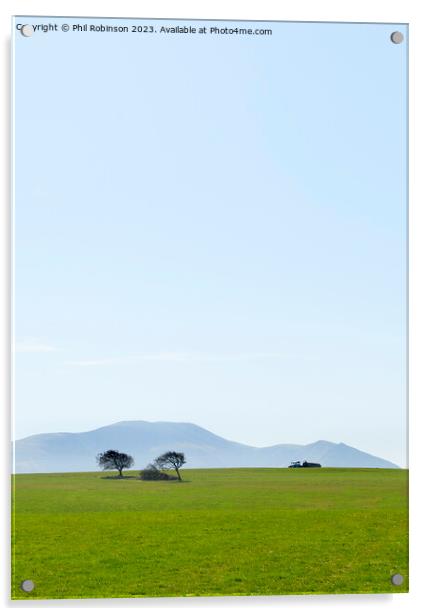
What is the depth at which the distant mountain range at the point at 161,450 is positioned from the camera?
546cm

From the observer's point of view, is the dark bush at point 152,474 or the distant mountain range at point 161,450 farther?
the dark bush at point 152,474

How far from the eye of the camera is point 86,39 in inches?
223

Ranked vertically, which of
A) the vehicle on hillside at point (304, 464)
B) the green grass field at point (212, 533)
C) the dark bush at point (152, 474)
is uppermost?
the vehicle on hillside at point (304, 464)

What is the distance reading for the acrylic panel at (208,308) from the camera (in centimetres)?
551

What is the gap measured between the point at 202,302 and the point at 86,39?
2.04 meters

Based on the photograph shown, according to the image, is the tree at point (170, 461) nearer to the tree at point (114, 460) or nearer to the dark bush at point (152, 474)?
the dark bush at point (152, 474)

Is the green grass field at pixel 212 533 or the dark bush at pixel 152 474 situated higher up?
the dark bush at pixel 152 474

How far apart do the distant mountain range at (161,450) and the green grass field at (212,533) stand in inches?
3.0

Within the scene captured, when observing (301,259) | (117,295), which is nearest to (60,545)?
(117,295)
